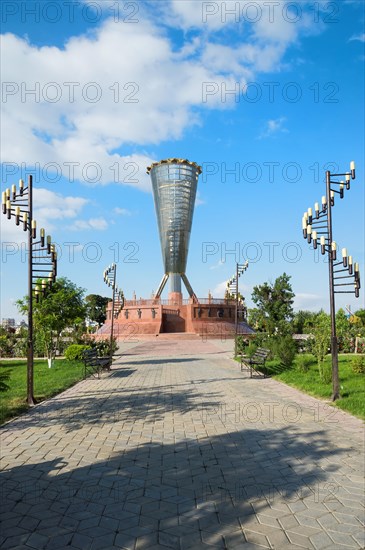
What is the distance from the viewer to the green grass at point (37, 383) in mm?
8372

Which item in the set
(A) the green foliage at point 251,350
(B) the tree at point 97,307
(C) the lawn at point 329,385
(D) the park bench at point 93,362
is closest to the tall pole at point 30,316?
(D) the park bench at point 93,362

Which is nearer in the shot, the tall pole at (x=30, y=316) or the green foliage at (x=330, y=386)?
the green foliage at (x=330, y=386)

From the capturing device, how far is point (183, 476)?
16.3ft

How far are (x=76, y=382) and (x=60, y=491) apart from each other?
347 inches

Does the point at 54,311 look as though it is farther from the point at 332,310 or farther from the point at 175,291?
the point at 175,291

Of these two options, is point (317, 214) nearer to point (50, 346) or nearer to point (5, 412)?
point (5, 412)

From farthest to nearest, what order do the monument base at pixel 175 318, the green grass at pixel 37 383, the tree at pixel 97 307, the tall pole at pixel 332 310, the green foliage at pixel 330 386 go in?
the tree at pixel 97 307 → the monument base at pixel 175 318 → the tall pole at pixel 332 310 → the green foliage at pixel 330 386 → the green grass at pixel 37 383

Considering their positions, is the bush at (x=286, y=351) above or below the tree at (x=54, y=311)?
below

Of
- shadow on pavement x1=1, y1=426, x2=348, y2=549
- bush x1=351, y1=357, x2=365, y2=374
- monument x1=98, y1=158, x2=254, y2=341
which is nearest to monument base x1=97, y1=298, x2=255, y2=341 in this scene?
monument x1=98, y1=158, x2=254, y2=341

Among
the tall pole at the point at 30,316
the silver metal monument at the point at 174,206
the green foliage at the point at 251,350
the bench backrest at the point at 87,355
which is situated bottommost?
the green foliage at the point at 251,350

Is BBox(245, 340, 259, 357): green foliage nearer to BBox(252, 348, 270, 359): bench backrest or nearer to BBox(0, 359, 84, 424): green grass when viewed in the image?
BBox(252, 348, 270, 359): bench backrest

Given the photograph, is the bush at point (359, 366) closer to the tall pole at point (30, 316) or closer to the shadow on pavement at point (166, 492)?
the shadow on pavement at point (166, 492)

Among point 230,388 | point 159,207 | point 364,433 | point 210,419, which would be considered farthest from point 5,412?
point 159,207

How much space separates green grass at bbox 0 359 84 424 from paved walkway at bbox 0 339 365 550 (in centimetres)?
56
